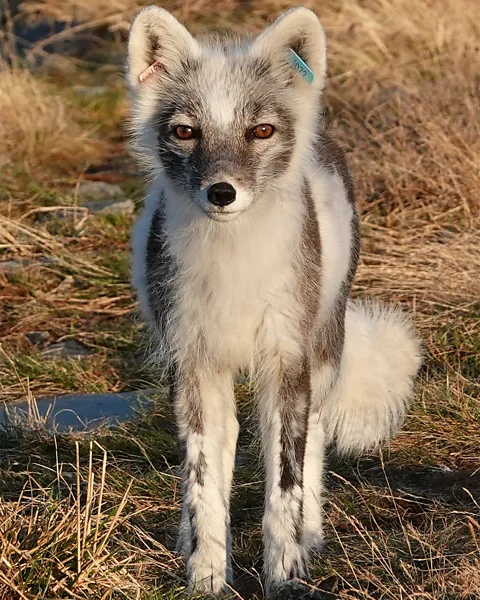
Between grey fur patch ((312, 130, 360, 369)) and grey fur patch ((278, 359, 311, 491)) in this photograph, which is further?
grey fur patch ((312, 130, 360, 369))

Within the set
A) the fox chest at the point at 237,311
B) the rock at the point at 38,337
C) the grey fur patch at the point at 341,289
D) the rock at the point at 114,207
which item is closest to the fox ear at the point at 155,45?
the grey fur patch at the point at 341,289

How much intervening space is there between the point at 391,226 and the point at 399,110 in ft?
3.24

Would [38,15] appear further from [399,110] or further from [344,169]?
[344,169]

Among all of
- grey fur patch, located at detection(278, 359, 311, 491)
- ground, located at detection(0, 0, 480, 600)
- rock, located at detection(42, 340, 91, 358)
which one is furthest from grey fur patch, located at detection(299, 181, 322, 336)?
rock, located at detection(42, 340, 91, 358)

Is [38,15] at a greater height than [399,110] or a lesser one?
lesser

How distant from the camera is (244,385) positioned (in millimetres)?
4836

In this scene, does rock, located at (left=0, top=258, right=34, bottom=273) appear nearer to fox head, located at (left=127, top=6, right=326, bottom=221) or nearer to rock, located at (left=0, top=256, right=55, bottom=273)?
rock, located at (left=0, top=256, right=55, bottom=273)

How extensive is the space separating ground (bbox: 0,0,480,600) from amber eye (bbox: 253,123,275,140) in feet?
3.64

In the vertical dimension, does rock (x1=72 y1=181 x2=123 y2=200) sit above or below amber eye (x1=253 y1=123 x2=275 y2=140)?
below

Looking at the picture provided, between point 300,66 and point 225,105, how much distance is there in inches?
12.8

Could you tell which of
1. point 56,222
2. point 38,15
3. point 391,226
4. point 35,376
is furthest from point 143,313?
point 38,15

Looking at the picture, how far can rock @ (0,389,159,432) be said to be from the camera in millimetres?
4582

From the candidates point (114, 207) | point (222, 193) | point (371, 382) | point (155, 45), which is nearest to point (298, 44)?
point (155, 45)

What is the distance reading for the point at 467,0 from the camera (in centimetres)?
896
